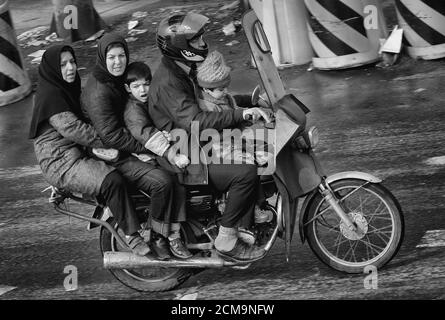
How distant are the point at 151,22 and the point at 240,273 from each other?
Result: 8.03 m

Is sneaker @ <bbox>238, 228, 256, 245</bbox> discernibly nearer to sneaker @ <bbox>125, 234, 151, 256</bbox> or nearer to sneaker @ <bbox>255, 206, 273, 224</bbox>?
sneaker @ <bbox>255, 206, 273, 224</bbox>

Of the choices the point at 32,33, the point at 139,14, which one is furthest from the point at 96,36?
the point at 32,33

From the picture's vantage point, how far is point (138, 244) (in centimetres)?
557

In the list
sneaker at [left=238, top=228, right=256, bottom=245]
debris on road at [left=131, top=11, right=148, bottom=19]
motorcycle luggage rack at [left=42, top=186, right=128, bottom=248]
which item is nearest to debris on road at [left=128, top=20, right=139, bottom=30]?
debris on road at [left=131, top=11, right=148, bottom=19]

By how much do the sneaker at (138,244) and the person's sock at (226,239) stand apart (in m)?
0.47

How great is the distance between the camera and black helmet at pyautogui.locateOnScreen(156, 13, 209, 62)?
535 centimetres

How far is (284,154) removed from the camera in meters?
5.35

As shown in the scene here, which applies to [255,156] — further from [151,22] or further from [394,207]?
[151,22]

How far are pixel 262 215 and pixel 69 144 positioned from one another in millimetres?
1391

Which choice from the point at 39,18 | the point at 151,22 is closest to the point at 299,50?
the point at 151,22

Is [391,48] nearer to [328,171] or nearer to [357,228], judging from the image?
[328,171]

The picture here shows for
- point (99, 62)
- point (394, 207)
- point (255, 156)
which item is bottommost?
point (394, 207)
